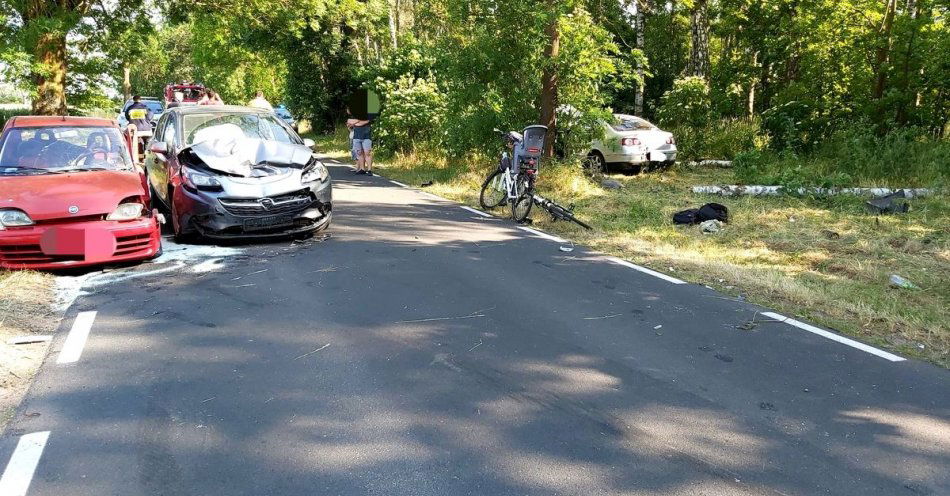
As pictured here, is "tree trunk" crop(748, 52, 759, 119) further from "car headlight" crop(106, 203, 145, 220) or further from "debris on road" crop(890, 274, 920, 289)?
"car headlight" crop(106, 203, 145, 220)

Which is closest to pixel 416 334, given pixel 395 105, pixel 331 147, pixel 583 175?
pixel 583 175

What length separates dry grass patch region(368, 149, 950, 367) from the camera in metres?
6.12

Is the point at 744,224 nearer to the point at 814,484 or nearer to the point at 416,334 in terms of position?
the point at 416,334

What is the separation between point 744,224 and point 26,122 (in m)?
9.88

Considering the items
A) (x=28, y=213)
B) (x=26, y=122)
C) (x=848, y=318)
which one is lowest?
(x=848, y=318)

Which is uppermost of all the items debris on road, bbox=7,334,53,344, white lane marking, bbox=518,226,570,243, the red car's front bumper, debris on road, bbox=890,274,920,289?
the red car's front bumper

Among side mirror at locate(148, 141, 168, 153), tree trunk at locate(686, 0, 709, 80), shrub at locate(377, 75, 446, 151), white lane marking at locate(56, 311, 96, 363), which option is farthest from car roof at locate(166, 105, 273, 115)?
tree trunk at locate(686, 0, 709, 80)

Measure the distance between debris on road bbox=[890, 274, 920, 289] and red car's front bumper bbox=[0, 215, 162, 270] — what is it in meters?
7.92

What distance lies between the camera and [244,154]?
340 inches

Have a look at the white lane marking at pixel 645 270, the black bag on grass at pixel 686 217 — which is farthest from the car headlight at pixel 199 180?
the black bag on grass at pixel 686 217

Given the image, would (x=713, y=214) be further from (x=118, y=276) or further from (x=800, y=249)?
(x=118, y=276)

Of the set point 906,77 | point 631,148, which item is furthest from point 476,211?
point 906,77

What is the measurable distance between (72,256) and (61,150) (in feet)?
5.81

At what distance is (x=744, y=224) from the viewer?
1047 cm
